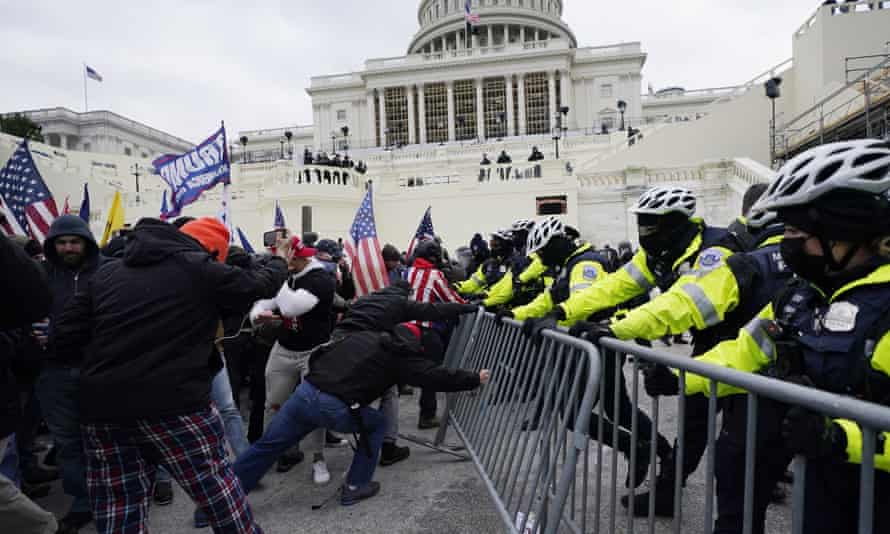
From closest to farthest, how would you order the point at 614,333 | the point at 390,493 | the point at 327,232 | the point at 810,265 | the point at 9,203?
the point at 810,265, the point at 614,333, the point at 390,493, the point at 9,203, the point at 327,232

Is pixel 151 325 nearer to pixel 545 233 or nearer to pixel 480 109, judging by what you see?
pixel 545 233

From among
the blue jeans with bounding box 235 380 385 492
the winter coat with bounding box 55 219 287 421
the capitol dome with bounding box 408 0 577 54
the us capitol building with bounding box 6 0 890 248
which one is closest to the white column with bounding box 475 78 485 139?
the capitol dome with bounding box 408 0 577 54

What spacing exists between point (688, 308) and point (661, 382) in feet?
2.01

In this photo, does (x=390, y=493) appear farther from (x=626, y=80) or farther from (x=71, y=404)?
(x=626, y=80)

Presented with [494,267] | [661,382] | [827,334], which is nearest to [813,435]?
[827,334]

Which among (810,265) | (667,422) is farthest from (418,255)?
(810,265)

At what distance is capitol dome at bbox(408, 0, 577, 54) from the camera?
71500 mm

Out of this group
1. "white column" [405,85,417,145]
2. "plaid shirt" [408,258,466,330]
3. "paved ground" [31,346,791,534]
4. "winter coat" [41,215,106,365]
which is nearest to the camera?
"paved ground" [31,346,791,534]

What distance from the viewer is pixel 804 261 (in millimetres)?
1886

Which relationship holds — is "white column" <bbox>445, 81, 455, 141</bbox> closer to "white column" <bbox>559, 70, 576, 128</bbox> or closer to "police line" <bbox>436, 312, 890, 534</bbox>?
"white column" <bbox>559, 70, 576, 128</bbox>

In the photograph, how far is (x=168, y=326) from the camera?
8.25 feet

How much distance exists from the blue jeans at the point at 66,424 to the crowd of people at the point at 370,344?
0.04 ft

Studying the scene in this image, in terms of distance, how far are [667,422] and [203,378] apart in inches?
174

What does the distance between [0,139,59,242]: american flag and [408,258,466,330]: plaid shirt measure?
3941 millimetres
